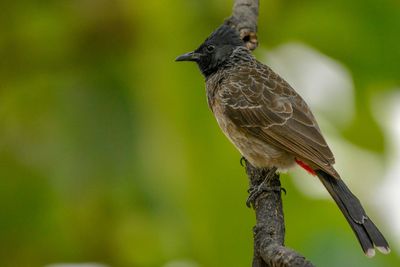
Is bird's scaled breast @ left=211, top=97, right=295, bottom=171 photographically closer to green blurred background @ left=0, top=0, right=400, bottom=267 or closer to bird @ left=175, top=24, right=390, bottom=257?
bird @ left=175, top=24, right=390, bottom=257

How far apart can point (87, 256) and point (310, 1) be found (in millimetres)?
1355

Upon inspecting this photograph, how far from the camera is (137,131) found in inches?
104

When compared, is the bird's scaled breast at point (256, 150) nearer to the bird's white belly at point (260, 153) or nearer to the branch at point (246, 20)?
the bird's white belly at point (260, 153)

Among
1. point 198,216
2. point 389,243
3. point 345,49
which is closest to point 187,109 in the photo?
point 198,216

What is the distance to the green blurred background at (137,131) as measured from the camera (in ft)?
8.05

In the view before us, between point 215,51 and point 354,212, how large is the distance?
162 centimetres

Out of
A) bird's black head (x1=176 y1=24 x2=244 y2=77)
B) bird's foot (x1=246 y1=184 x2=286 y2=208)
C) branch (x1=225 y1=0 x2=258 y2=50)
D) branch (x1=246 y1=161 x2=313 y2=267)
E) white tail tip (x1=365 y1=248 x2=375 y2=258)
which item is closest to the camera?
branch (x1=246 y1=161 x2=313 y2=267)

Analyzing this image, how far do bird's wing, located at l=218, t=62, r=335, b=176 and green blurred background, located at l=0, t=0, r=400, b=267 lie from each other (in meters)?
0.73

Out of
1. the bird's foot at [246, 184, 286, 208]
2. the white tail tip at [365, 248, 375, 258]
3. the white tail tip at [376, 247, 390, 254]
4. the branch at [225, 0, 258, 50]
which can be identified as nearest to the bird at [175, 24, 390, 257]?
the branch at [225, 0, 258, 50]

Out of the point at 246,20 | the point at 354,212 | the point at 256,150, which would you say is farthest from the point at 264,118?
the point at 354,212

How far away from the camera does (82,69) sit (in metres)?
2.79

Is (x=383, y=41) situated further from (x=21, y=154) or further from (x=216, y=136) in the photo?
(x=21, y=154)

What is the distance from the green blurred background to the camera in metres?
2.45

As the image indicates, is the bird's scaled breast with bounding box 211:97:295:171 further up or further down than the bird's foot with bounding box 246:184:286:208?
further up
